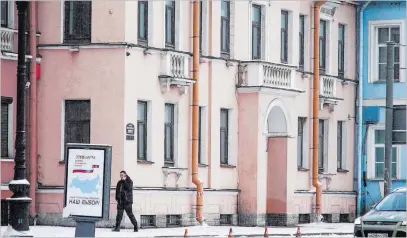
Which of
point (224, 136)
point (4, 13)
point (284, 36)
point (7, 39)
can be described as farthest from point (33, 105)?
point (284, 36)

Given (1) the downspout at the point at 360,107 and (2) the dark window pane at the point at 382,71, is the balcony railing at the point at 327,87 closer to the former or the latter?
(1) the downspout at the point at 360,107

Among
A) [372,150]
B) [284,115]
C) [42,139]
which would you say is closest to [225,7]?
[284,115]

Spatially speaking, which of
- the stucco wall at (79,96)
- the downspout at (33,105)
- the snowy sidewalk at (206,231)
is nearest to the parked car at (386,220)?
the snowy sidewalk at (206,231)

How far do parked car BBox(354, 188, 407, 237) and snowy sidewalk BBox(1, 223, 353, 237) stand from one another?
252 inches

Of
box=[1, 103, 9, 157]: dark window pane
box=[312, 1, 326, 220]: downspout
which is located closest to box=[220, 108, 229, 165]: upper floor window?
box=[312, 1, 326, 220]: downspout

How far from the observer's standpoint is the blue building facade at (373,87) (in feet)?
175

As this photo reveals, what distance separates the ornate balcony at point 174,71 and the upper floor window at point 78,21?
2261 millimetres

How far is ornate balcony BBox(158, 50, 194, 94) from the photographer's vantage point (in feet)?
136

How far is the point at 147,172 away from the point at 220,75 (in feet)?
16.1

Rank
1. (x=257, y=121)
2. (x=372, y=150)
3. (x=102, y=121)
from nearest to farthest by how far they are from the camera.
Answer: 1. (x=102, y=121)
2. (x=257, y=121)
3. (x=372, y=150)

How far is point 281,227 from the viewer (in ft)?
153

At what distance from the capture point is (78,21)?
40.5 meters

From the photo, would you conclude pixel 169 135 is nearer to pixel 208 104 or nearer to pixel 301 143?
pixel 208 104

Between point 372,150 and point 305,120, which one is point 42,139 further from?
point 372,150
